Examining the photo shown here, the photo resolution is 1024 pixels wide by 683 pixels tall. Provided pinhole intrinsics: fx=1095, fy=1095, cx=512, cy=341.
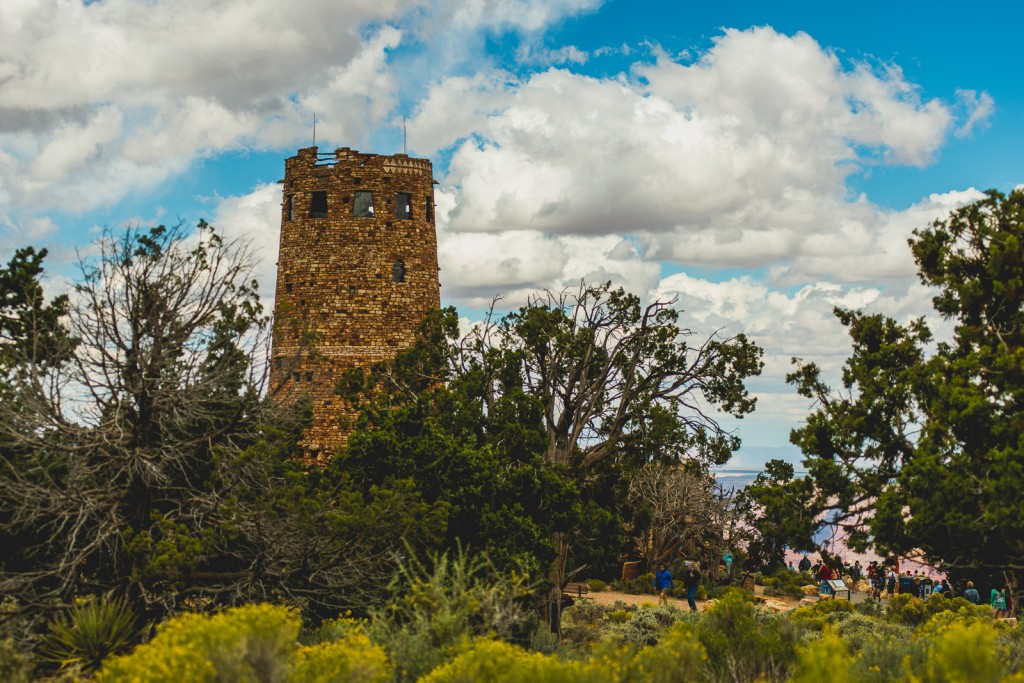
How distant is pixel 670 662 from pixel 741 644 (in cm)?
313

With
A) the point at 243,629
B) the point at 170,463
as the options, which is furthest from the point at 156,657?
the point at 170,463

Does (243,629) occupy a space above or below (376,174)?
below

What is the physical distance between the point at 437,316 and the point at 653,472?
47.4ft

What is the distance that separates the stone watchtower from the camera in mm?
31422

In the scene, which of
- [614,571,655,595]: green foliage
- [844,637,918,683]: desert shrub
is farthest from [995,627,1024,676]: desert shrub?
[614,571,655,595]: green foliage

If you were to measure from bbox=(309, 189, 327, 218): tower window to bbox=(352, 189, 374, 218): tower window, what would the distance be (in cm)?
90

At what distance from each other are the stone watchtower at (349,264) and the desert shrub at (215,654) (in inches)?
807

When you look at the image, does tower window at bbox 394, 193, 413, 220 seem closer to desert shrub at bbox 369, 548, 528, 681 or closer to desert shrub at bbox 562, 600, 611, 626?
desert shrub at bbox 562, 600, 611, 626

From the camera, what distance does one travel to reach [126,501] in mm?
17125

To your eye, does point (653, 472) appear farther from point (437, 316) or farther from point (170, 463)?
point (170, 463)

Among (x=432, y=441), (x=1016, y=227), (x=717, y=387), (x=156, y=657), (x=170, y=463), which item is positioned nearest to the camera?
(x=156, y=657)

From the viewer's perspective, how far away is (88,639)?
13875mm

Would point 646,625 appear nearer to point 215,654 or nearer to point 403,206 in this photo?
point 403,206

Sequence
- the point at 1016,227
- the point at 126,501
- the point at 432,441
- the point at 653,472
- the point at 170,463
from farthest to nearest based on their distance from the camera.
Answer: the point at 653,472 < the point at 1016,227 < the point at 432,441 < the point at 170,463 < the point at 126,501
